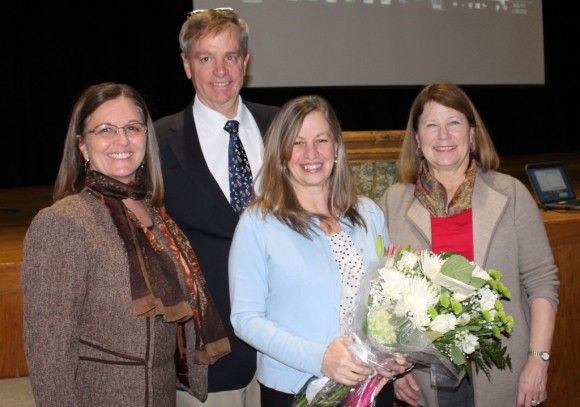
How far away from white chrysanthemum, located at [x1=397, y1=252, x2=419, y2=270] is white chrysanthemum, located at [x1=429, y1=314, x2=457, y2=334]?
153mm

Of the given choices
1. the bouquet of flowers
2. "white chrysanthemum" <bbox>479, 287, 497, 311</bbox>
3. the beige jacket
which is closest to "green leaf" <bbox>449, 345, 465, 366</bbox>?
the bouquet of flowers

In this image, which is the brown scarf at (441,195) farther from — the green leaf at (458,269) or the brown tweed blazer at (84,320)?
the brown tweed blazer at (84,320)

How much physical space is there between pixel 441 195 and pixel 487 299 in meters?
0.71

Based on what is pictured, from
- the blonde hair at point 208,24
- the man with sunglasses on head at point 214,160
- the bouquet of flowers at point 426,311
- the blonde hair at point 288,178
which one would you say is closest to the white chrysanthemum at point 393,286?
the bouquet of flowers at point 426,311

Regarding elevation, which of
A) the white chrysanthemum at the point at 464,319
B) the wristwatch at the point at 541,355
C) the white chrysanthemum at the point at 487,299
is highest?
the white chrysanthemum at the point at 487,299

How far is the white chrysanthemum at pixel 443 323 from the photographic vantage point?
1681 millimetres

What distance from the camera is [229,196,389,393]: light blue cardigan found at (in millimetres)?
1978

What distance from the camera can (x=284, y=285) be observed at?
2002 millimetres

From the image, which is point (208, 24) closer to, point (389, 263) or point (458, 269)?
point (389, 263)

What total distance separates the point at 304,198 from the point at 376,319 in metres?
0.53

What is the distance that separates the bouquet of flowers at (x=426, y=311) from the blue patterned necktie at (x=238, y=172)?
31.0 inches

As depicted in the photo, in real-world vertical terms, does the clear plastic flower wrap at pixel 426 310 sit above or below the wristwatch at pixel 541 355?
above

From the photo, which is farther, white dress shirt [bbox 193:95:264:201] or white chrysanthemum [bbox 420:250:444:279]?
white dress shirt [bbox 193:95:264:201]

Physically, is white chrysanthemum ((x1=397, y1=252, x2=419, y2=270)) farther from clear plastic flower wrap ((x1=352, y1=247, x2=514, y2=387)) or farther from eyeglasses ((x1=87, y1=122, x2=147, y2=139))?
eyeglasses ((x1=87, y1=122, x2=147, y2=139))
